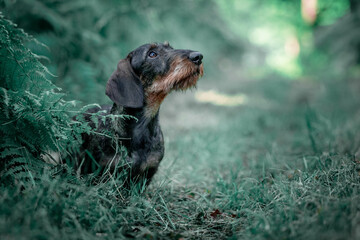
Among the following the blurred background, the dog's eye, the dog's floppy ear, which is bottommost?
the dog's floppy ear

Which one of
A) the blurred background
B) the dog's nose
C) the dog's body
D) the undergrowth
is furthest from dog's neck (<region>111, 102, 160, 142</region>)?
the blurred background

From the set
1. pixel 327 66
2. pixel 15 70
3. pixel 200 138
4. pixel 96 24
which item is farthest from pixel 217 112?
pixel 327 66

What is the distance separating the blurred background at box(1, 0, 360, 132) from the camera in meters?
5.09

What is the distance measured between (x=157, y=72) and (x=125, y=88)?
0.41m

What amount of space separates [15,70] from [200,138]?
12.2ft

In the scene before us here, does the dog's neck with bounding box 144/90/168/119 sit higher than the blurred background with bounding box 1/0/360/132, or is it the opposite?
the blurred background with bounding box 1/0/360/132

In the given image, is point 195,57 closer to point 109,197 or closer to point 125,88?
point 125,88

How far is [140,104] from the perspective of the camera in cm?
271

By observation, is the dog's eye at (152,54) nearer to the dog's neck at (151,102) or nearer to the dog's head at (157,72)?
the dog's head at (157,72)

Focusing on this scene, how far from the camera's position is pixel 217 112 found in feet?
29.2

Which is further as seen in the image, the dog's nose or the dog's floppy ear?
the dog's nose

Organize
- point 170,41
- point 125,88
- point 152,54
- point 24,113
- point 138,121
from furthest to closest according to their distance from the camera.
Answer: point 170,41, point 152,54, point 138,121, point 125,88, point 24,113

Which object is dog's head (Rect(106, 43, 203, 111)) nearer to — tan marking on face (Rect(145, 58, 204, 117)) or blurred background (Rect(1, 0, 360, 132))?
tan marking on face (Rect(145, 58, 204, 117))

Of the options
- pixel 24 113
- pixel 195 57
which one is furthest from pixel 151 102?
pixel 24 113
